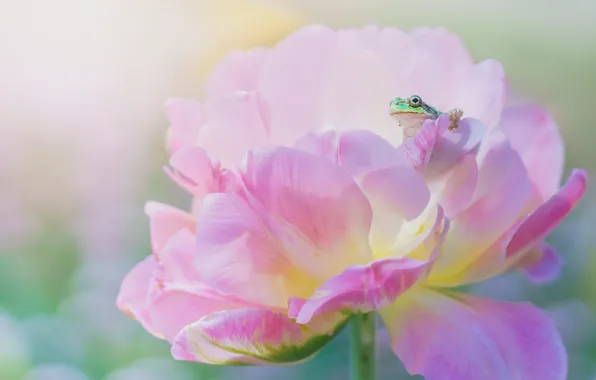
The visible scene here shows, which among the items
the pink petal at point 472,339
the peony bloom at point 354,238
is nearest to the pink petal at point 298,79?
the peony bloom at point 354,238

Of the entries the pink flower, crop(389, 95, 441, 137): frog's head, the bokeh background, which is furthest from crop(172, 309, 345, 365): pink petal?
the bokeh background

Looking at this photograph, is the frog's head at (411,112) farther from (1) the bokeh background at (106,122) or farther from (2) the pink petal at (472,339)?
(1) the bokeh background at (106,122)

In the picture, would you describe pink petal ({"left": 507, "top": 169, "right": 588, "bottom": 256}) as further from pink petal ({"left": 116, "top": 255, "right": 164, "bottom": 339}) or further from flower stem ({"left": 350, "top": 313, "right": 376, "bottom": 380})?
pink petal ({"left": 116, "top": 255, "right": 164, "bottom": 339})

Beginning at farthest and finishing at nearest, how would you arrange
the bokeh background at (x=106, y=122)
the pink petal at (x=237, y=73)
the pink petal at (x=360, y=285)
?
the bokeh background at (x=106, y=122) → the pink petal at (x=237, y=73) → the pink petal at (x=360, y=285)

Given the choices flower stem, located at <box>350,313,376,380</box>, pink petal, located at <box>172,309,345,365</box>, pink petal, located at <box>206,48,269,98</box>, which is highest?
pink petal, located at <box>206,48,269,98</box>

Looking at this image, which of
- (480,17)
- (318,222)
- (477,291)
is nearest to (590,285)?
(477,291)

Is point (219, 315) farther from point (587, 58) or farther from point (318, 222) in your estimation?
point (587, 58)
